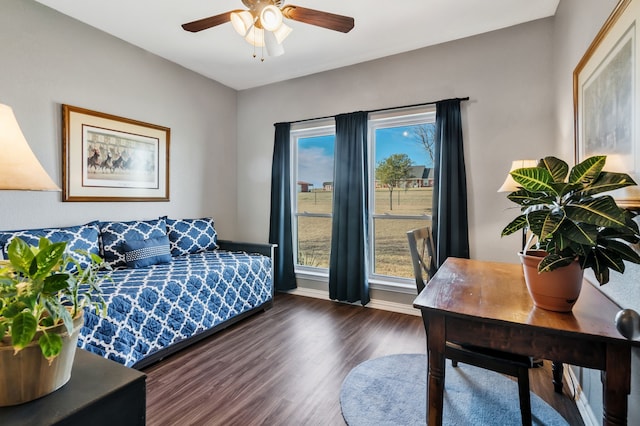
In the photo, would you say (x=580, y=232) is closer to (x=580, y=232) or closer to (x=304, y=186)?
(x=580, y=232)

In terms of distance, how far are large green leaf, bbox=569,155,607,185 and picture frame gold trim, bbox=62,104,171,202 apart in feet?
11.4

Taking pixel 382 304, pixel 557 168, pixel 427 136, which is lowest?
pixel 382 304

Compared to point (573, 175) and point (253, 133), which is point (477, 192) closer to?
point (573, 175)

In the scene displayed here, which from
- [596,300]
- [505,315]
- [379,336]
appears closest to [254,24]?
[505,315]

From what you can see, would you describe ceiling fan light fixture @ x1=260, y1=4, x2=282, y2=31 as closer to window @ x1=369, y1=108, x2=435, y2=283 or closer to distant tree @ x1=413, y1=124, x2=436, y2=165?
window @ x1=369, y1=108, x2=435, y2=283

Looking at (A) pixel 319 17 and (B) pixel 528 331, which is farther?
Result: (A) pixel 319 17

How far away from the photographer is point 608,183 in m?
1.05

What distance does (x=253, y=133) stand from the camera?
434cm

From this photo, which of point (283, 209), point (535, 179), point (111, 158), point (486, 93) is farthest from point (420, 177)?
point (111, 158)

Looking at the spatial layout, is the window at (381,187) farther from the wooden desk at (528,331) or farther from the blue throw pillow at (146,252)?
the wooden desk at (528,331)

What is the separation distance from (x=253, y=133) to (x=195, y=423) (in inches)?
137

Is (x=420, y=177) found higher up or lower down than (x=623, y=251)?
higher up

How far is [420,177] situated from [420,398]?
2169mm

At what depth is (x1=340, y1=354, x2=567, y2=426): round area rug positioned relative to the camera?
1707 millimetres
